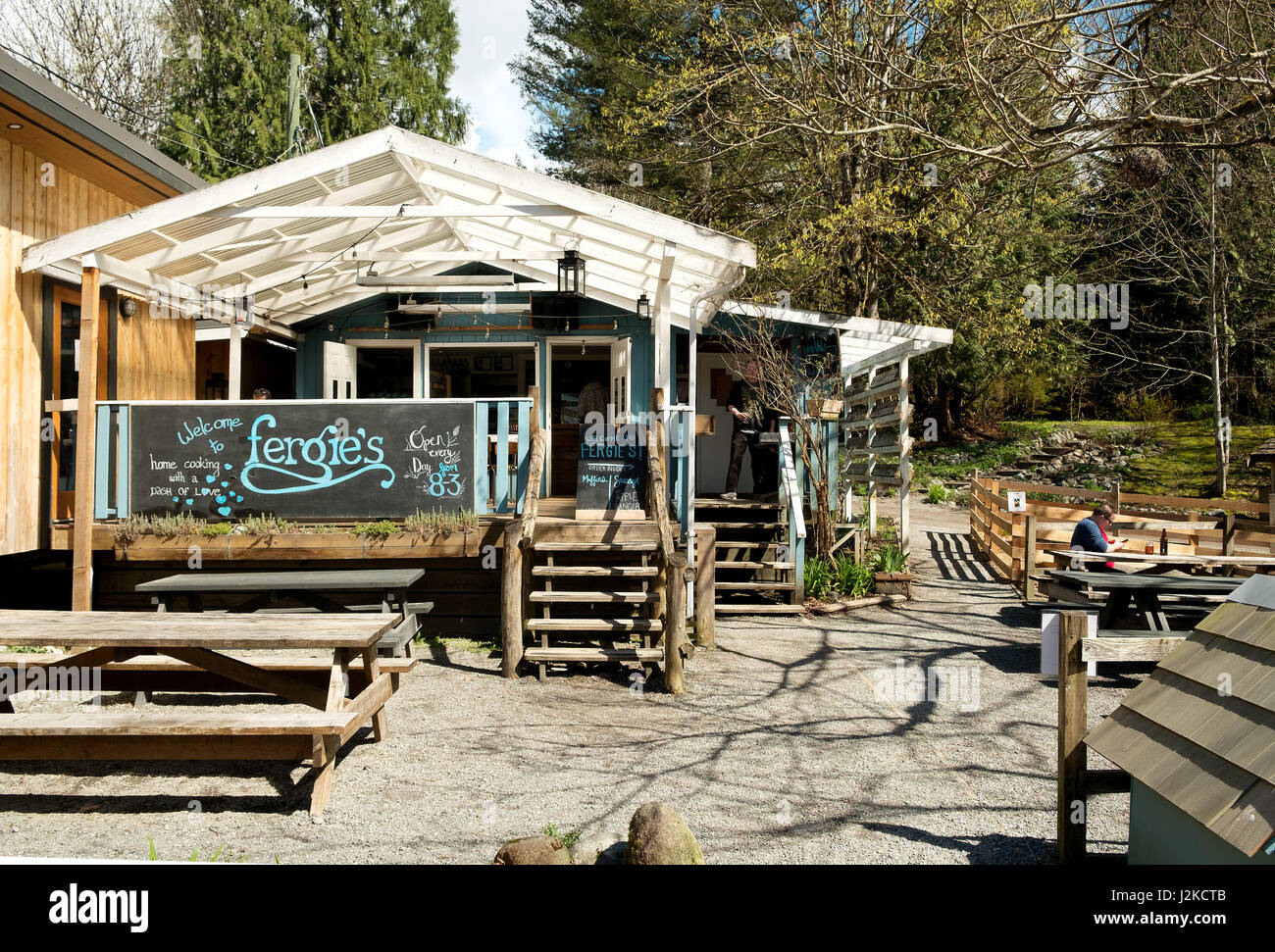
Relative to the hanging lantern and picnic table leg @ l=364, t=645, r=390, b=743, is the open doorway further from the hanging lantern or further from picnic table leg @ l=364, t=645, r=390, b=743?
picnic table leg @ l=364, t=645, r=390, b=743

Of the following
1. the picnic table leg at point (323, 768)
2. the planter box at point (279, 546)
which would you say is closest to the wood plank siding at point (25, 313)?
the planter box at point (279, 546)

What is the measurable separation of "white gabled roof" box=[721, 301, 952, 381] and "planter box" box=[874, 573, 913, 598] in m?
2.52

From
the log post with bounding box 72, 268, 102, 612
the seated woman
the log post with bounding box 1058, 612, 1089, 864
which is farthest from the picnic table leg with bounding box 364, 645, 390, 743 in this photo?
the seated woman

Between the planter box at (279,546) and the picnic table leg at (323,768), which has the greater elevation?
the planter box at (279,546)

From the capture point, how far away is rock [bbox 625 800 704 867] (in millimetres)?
3639

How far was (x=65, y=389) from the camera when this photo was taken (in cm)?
872

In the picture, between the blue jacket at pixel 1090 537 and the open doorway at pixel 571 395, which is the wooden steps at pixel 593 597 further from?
the blue jacket at pixel 1090 537

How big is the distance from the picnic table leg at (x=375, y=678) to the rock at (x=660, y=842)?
6.32 feet

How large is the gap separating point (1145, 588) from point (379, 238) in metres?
8.42

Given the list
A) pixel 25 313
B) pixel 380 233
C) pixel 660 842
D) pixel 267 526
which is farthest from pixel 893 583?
pixel 25 313

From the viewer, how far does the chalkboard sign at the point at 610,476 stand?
8.62 metres
